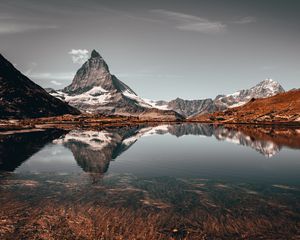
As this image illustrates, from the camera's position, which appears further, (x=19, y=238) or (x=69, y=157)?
(x=69, y=157)

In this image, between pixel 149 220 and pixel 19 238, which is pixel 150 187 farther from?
pixel 19 238

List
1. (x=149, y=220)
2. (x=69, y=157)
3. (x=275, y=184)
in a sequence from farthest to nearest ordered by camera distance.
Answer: (x=69, y=157) → (x=275, y=184) → (x=149, y=220)

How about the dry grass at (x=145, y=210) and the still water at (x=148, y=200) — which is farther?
the still water at (x=148, y=200)

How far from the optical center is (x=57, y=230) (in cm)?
3216

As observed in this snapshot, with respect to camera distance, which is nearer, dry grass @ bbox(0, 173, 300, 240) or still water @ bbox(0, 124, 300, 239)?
dry grass @ bbox(0, 173, 300, 240)

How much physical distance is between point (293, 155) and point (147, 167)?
161ft

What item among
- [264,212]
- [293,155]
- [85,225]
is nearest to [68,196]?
[85,225]

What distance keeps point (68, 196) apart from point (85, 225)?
13398 mm

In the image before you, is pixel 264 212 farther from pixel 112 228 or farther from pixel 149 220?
pixel 112 228

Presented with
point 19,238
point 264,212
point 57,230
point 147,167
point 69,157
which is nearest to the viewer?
point 19,238

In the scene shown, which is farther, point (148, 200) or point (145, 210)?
point (148, 200)

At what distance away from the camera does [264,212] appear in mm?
39281

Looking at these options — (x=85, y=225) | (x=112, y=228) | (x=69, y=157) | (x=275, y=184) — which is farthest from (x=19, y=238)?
(x=69, y=157)

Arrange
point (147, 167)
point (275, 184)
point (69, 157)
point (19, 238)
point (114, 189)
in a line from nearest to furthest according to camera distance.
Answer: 1. point (19, 238)
2. point (114, 189)
3. point (275, 184)
4. point (147, 167)
5. point (69, 157)
